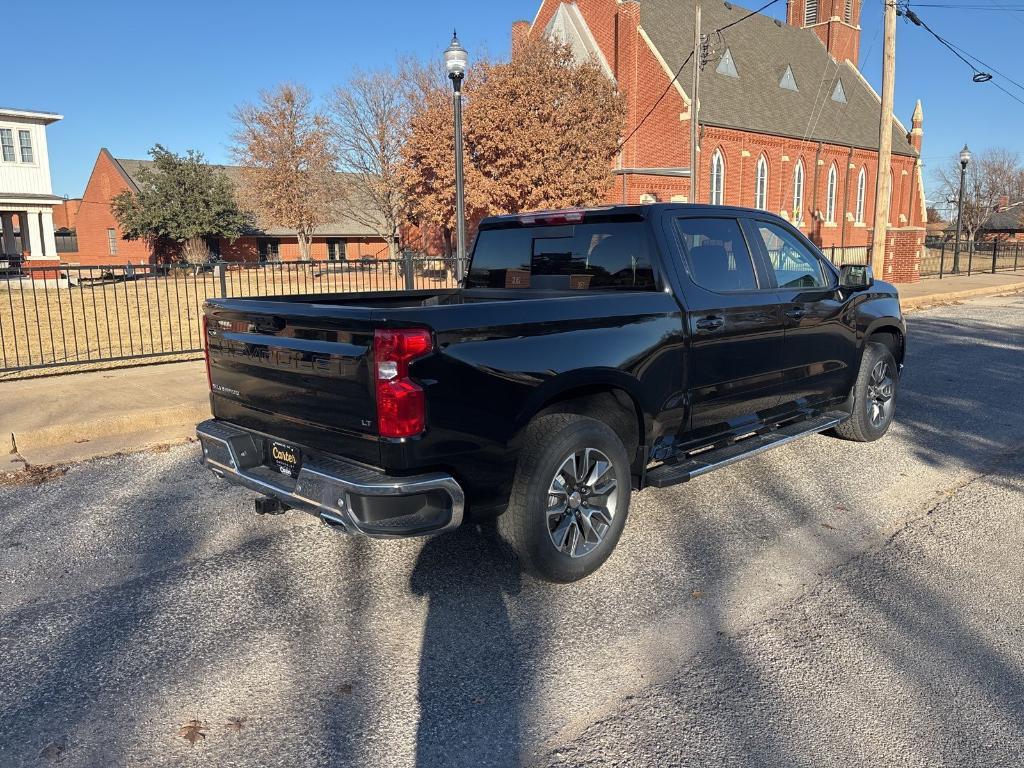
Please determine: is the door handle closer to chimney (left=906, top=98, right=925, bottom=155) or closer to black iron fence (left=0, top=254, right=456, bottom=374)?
black iron fence (left=0, top=254, right=456, bottom=374)

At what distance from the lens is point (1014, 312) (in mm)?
18141

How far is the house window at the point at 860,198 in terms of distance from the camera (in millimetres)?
46719

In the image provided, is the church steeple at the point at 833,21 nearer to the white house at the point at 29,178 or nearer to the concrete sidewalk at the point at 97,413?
the white house at the point at 29,178

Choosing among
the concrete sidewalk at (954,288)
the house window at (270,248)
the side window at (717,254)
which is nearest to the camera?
the side window at (717,254)

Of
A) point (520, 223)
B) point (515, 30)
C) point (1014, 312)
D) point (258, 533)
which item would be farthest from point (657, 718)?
point (515, 30)

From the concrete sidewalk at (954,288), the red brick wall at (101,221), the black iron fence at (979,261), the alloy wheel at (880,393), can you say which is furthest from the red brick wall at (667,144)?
the red brick wall at (101,221)

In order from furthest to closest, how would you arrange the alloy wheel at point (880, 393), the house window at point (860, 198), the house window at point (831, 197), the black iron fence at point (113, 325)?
the house window at point (860, 198) < the house window at point (831, 197) < the black iron fence at point (113, 325) < the alloy wheel at point (880, 393)

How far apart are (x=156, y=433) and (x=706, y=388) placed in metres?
5.30

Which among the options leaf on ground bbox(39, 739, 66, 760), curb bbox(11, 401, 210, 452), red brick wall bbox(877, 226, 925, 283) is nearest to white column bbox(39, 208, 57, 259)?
curb bbox(11, 401, 210, 452)

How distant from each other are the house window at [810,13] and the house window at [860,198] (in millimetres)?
12440

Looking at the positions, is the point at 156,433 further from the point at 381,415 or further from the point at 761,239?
the point at 761,239

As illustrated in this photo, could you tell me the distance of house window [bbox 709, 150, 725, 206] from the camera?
36.1 meters

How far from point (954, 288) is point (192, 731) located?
26.3 metres

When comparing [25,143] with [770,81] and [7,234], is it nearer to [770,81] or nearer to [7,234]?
[7,234]
